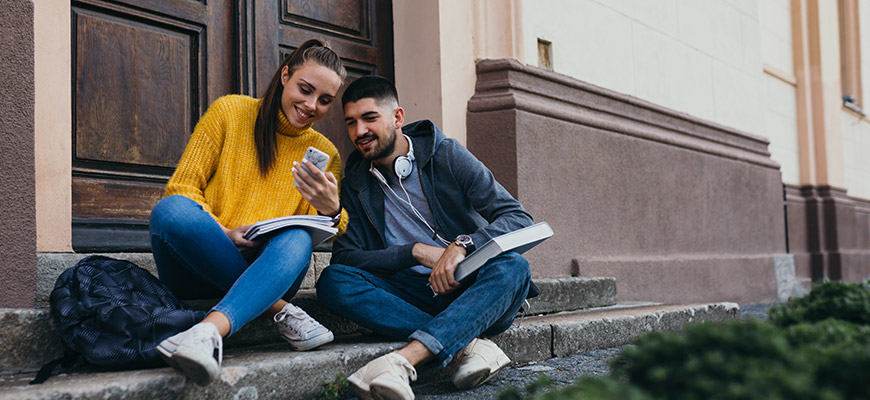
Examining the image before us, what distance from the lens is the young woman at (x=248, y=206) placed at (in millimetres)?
2529

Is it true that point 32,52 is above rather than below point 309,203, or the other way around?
above

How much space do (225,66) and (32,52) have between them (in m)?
1.51

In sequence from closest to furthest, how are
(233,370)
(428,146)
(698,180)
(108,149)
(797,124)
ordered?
1. (233,370)
2. (428,146)
3. (108,149)
4. (698,180)
5. (797,124)

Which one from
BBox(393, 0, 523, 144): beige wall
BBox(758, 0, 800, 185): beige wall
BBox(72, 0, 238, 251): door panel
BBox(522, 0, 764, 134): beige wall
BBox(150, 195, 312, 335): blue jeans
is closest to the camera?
BBox(150, 195, 312, 335): blue jeans

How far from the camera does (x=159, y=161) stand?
3822 mm

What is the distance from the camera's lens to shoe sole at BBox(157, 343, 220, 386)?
2.15 meters

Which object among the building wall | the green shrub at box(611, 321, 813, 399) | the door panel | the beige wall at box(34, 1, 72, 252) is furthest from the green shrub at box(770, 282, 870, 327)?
the door panel

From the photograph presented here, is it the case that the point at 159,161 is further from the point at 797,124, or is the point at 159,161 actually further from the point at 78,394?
the point at 797,124

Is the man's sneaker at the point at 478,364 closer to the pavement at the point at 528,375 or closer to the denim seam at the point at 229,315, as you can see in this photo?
the pavement at the point at 528,375

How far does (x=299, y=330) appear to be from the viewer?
9.02 ft

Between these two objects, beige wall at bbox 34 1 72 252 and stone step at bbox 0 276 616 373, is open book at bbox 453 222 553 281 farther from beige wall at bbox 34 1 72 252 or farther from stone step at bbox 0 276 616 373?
beige wall at bbox 34 1 72 252

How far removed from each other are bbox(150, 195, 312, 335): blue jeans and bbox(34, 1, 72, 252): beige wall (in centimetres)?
67

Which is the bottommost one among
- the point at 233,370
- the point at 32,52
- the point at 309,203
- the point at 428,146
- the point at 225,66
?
the point at 233,370

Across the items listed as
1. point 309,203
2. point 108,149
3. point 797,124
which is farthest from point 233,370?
point 797,124
